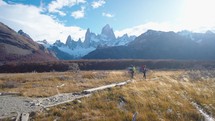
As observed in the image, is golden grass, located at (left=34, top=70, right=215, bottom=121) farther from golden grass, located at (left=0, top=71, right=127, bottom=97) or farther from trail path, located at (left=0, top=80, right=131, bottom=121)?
golden grass, located at (left=0, top=71, right=127, bottom=97)

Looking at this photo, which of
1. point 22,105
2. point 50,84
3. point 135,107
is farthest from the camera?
point 50,84

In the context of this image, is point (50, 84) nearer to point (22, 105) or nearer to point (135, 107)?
point (22, 105)

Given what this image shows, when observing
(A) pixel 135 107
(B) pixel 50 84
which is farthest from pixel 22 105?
(B) pixel 50 84

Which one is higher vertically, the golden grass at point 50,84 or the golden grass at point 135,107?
the golden grass at point 50,84

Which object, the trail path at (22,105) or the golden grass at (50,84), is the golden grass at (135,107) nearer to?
the trail path at (22,105)

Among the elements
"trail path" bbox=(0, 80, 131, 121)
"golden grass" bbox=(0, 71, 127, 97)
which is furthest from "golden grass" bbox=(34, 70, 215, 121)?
"golden grass" bbox=(0, 71, 127, 97)

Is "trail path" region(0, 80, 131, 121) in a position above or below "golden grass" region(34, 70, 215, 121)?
above

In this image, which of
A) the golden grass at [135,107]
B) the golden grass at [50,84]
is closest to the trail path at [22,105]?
the golden grass at [135,107]

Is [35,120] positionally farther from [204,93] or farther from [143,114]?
[204,93]

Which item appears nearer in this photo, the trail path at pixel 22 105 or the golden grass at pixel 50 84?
the trail path at pixel 22 105

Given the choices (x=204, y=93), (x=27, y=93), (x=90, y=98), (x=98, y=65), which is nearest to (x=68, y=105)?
(x=90, y=98)

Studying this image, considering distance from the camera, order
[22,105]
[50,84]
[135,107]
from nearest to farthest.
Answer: [22,105] < [135,107] < [50,84]

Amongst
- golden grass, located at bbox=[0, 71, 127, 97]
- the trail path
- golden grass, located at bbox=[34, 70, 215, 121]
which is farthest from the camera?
golden grass, located at bbox=[0, 71, 127, 97]

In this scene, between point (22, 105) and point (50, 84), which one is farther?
point (50, 84)
